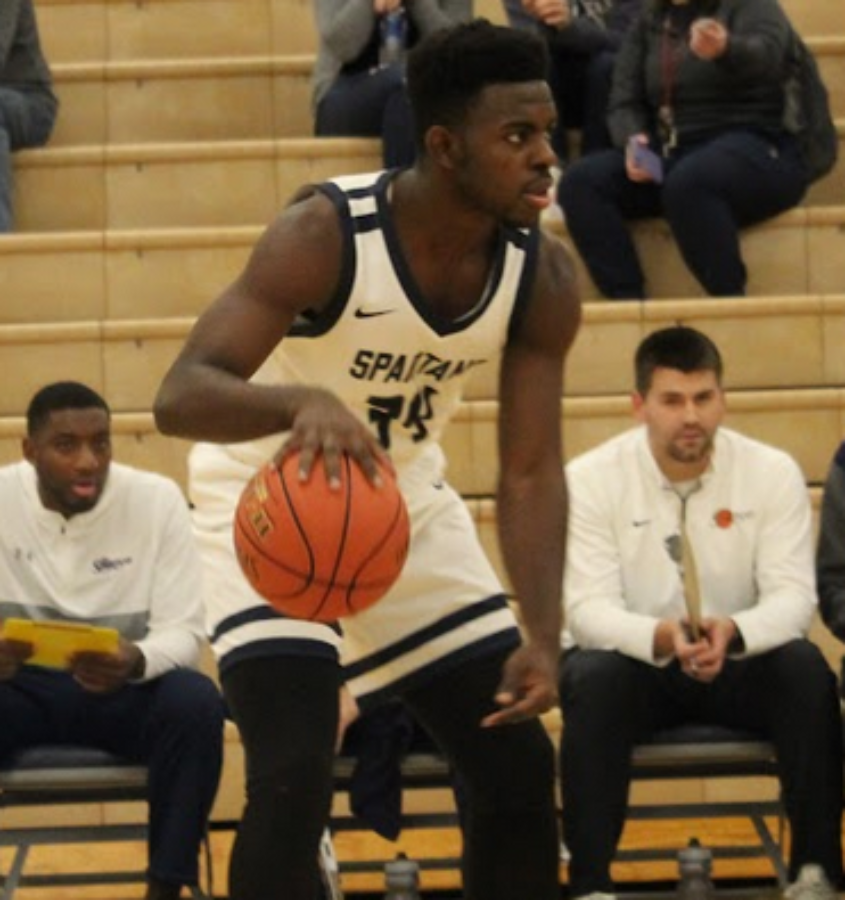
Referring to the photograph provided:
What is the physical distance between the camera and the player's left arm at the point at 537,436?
14.5 feet

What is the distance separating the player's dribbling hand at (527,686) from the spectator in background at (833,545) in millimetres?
2198

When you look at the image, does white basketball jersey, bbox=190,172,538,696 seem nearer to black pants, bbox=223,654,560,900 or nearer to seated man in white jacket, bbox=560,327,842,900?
black pants, bbox=223,654,560,900

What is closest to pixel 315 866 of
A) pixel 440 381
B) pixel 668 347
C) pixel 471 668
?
pixel 471 668

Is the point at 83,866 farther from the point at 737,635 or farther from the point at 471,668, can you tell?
the point at 471,668

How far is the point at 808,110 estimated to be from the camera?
799 cm

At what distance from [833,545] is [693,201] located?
1741mm

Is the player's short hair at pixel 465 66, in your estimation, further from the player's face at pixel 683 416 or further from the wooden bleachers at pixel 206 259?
the wooden bleachers at pixel 206 259

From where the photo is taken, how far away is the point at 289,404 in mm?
3838

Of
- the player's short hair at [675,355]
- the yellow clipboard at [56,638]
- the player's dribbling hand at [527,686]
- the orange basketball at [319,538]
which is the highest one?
the player's short hair at [675,355]

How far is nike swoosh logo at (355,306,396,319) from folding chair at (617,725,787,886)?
81.7 inches

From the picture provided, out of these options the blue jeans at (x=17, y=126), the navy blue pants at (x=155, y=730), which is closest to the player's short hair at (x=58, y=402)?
the navy blue pants at (x=155, y=730)

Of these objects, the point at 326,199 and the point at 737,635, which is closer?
the point at 326,199

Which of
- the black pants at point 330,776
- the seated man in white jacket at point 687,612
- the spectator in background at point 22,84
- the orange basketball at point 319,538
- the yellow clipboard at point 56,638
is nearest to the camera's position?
the orange basketball at point 319,538

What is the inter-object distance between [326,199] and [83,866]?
120 inches
